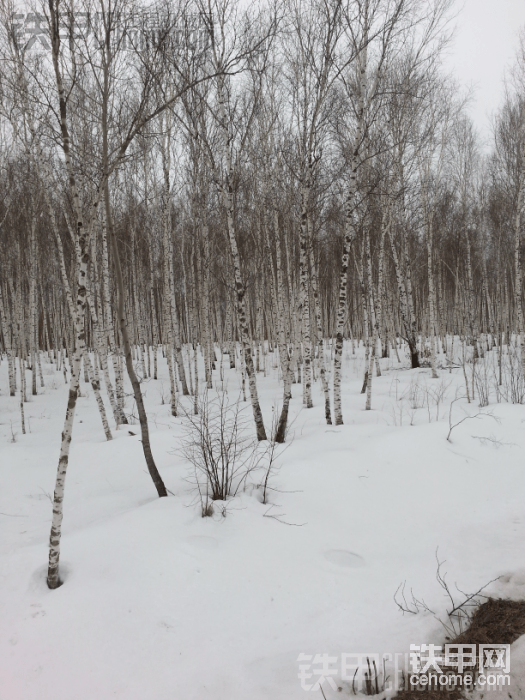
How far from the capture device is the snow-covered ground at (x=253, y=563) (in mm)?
2420

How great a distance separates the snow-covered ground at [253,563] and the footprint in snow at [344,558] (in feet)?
0.05

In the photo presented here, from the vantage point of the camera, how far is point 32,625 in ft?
8.45

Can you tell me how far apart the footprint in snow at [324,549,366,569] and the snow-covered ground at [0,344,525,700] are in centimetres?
1

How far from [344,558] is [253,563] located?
82 cm

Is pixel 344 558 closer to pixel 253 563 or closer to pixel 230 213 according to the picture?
pixel 253 563

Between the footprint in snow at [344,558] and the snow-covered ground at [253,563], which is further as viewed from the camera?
the footprint in snow at [344,558]

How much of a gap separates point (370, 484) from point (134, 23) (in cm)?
573

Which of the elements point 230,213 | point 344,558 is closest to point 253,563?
point 344,558

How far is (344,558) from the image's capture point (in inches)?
138

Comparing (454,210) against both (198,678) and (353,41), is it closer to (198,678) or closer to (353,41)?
(353,41)

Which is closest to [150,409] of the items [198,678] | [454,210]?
[198,678]

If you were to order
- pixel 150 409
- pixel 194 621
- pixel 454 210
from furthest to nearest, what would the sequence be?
pixel 454 210 < pixel 150 409 < pixel 194 621

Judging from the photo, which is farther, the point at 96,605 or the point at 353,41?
the point at 353,41

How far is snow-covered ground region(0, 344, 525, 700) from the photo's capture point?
242 cm
